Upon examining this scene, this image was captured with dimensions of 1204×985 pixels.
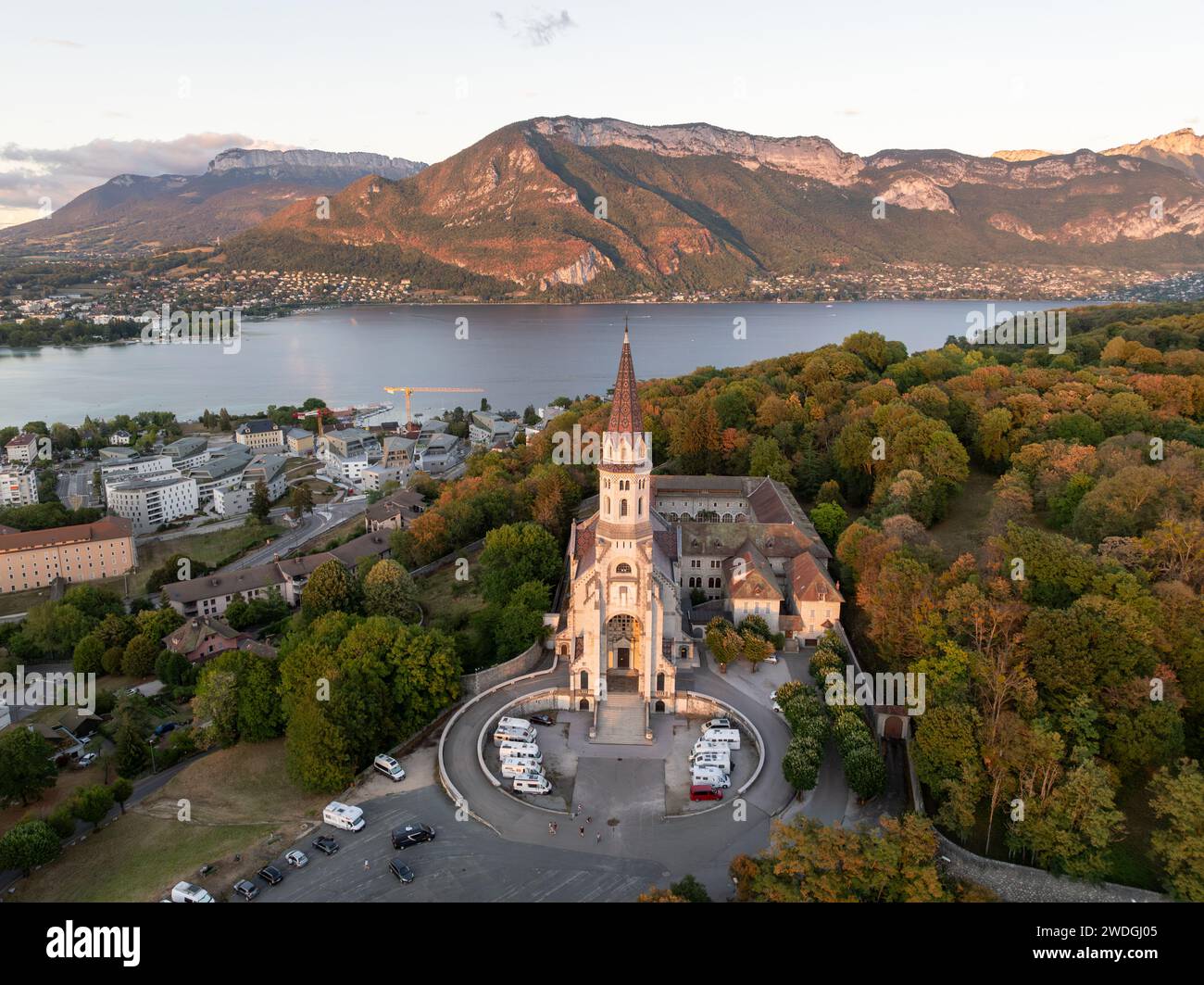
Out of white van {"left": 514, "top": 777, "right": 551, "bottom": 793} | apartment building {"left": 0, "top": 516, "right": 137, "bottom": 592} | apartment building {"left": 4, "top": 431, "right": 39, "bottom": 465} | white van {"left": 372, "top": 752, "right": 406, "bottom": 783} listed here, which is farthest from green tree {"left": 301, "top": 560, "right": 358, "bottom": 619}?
apartment building {"left": 4, "top": 431, "right": 39, "bottom": 465}

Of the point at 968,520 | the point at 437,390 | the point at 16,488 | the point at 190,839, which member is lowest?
the point at 190,839

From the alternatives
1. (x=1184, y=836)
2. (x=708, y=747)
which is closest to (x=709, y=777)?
(x=708, y=747)

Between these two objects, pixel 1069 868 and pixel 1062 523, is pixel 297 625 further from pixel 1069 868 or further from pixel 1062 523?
pixel 1062 523

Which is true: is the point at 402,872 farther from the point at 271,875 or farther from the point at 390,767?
the point at 390,767

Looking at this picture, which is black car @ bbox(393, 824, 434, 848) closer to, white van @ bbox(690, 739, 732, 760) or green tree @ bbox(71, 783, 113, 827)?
white van @ bbox(690, 739, 732, 760)

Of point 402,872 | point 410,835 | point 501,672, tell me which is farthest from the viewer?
point 501,672
